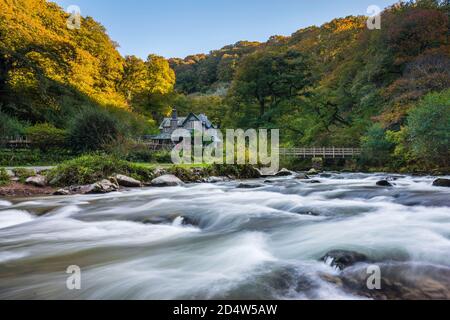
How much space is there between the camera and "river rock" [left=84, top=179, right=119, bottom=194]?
1256 centimetres

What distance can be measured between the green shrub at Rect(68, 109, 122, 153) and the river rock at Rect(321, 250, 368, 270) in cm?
1963

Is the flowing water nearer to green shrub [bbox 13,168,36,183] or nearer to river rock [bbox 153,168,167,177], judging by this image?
green shrub [bbox 13,168,36,183]

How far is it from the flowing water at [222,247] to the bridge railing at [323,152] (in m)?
18.5

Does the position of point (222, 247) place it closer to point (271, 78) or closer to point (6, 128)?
point (6, 128)

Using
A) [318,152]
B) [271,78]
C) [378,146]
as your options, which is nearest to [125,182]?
[378,146]

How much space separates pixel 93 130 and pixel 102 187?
36.1ft

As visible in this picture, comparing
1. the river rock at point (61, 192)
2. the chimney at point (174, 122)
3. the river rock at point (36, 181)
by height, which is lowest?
the river rock at point (61, 192)

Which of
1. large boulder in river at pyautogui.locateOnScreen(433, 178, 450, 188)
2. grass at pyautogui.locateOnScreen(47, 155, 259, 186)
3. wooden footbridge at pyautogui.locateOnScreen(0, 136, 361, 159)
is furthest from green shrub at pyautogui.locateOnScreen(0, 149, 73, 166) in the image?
large boulder in river at pyautogui.locateOnScreen(433, 178, 450, 188)

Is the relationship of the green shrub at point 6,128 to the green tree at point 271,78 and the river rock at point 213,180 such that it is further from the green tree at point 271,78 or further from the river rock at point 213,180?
the green tree at point 271,78

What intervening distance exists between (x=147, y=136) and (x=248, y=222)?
3849 centimetres

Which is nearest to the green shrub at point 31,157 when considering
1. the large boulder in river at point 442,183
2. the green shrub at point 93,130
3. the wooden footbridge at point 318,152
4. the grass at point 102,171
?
the green shrub at point 93,130

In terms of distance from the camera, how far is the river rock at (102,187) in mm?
12557

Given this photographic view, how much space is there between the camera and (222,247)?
587 centimetres
